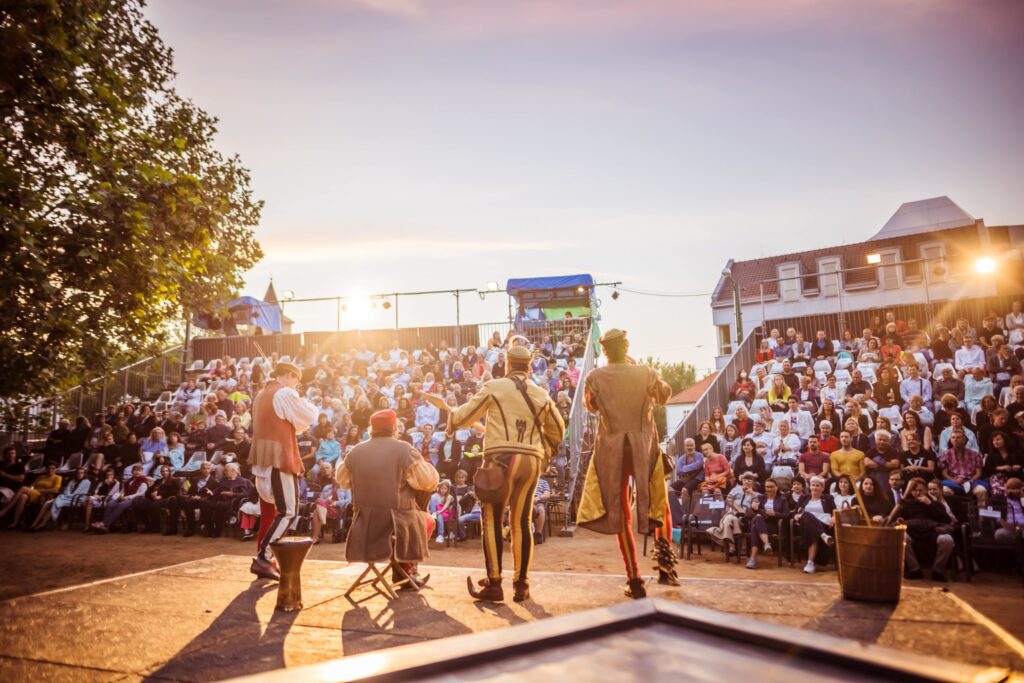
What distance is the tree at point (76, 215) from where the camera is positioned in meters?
6.81

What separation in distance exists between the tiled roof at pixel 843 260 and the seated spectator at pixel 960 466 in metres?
19.2

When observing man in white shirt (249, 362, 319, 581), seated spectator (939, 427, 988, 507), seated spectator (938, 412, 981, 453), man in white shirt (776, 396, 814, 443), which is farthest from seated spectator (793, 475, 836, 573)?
man in white shirt (249, 362, 319, 581)

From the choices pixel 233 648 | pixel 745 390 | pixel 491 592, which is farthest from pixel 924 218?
pixel 233 648

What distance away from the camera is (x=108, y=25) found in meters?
12.0

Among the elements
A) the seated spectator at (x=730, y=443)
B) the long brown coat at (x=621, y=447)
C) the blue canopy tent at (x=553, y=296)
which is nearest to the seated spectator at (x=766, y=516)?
the seated spectator at (x=730, y=443)

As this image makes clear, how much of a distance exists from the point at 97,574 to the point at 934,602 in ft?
30.9

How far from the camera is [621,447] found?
186 inches

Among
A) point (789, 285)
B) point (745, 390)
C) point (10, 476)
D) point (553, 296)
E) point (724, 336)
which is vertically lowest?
point (10, 476)

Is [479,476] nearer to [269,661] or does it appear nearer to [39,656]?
[269,661]

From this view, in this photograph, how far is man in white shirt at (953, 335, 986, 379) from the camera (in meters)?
11.6

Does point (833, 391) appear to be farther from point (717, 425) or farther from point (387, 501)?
point (387, 501)

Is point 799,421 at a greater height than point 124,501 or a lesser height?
greater

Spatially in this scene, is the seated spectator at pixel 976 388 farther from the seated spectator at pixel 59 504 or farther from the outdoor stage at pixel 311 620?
the seated spectator at pixel 59 504

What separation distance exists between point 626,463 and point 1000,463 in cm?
669
